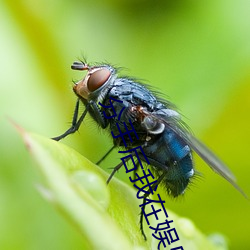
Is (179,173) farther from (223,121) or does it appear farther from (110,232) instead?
(110,232)

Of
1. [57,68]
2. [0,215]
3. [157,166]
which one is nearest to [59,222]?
[0,215]

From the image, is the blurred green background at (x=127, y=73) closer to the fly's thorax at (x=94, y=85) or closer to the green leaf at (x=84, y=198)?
the fly's thorax at (x=94, y=85)

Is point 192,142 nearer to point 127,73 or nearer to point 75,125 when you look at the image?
point 75,125

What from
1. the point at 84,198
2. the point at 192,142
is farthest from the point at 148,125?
the point at 84,198

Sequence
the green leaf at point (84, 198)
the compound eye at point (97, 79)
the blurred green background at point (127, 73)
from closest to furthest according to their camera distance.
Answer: the green leaf at point (84, 198) → the compound eye at point (97, 79) → the blurred green background at point (127, 73)

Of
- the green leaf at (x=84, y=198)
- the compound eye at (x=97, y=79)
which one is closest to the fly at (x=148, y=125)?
the compound eye at (x=97, y=79)

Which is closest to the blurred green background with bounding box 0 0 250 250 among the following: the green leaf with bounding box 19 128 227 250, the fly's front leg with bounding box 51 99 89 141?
the fly's front leg with bounding box 51 99 89 141

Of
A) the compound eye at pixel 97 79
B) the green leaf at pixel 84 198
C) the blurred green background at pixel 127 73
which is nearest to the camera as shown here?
the green leaf at pixel 84 198
